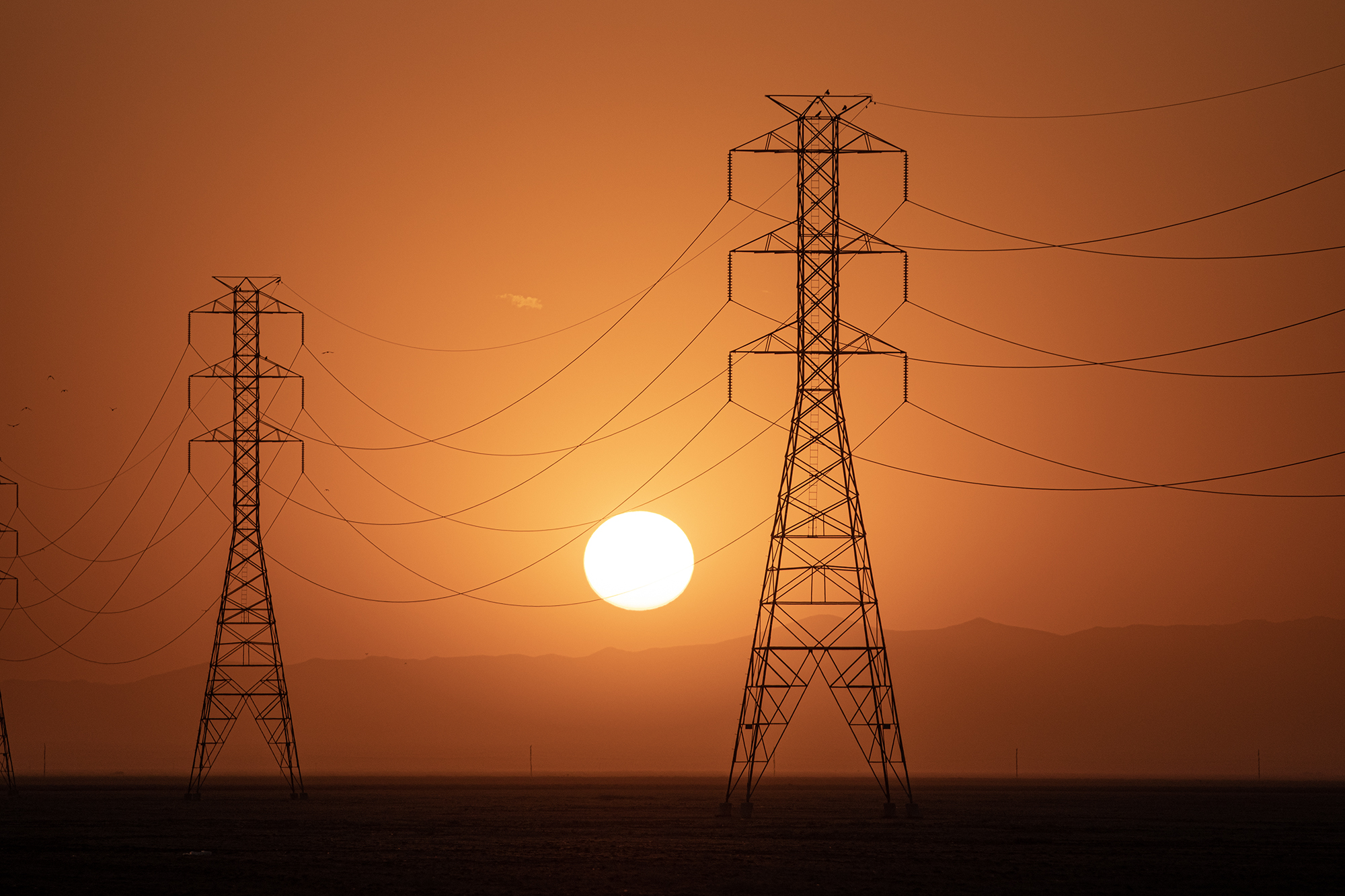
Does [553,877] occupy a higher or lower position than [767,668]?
lower

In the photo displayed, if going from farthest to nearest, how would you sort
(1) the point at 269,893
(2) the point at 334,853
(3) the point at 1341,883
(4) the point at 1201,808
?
(4) the point at 1201,808 → (2) the point at 334,853 → (3) the point at 1341,883 → (1) the point at 269,893

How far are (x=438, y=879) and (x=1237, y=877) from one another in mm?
23558

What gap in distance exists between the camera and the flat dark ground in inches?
1688

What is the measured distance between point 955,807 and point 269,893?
5779cm

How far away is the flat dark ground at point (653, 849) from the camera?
42.9m

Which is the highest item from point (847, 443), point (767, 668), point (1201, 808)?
point (847, 443)

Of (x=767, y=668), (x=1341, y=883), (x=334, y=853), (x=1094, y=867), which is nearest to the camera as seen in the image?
(x=1341, y=883)

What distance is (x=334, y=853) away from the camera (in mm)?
51750

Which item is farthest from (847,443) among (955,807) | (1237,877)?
(955,807)

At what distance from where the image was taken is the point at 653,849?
54250 millimetres

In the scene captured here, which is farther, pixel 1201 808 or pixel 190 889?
pixel 1201 808

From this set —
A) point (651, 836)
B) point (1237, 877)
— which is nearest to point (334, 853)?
point (651, 836)

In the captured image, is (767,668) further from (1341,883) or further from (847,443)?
(1341,883)

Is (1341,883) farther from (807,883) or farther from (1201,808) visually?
(1201,808)
